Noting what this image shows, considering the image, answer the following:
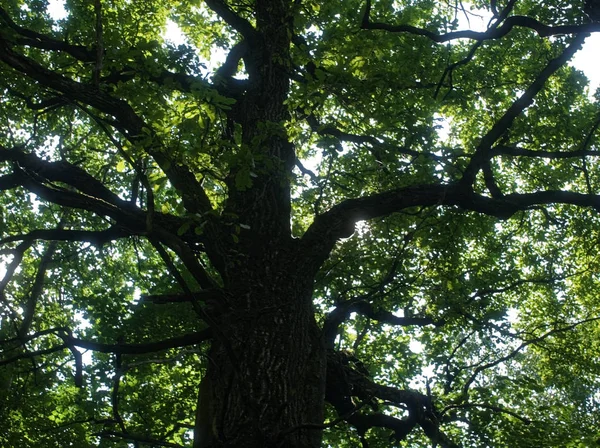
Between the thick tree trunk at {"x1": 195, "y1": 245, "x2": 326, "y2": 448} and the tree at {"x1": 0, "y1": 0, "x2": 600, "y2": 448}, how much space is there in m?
0.02

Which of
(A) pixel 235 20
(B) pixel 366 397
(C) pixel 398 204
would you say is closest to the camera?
(C) pixel 398 204

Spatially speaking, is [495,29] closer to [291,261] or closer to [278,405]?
[291,261]

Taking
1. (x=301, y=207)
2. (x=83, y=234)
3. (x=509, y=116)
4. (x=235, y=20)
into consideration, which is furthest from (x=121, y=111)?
(x=301, y=207)

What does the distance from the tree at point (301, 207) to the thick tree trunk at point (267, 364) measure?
17mm

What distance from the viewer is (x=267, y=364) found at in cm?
405

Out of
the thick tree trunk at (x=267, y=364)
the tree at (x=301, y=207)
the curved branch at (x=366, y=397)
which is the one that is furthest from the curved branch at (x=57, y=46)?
the curved branch at (x=366, y=397)

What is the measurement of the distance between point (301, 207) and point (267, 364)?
565 cm

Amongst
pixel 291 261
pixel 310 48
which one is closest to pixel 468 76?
pixel 310 48

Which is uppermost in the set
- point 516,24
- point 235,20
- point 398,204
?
point 235,20

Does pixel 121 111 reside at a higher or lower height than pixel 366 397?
higher

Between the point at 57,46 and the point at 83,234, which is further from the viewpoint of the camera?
the point at 57,46

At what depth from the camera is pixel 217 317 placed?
4.42m

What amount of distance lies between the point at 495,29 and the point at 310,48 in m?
2.03

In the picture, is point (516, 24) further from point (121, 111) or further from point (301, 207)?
point (301, 207)
